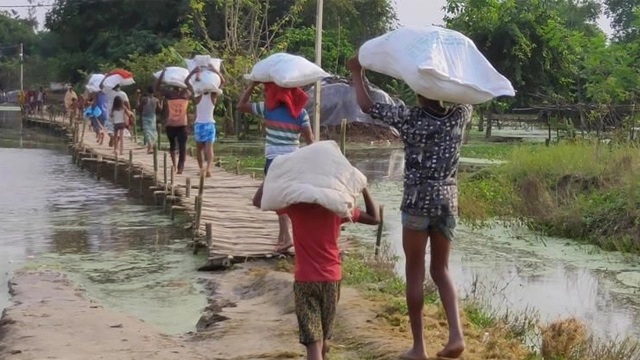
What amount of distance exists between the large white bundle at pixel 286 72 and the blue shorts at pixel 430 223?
2.65 m

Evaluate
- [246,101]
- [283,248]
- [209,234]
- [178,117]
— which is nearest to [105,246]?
[209,234]

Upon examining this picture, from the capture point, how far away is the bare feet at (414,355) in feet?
16.7

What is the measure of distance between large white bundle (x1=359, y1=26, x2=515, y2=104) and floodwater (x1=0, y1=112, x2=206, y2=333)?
113 inches

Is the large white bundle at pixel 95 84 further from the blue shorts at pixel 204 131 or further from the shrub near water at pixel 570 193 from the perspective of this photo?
the shrub near water at pixel 570 193

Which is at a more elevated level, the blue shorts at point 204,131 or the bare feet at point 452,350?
the blue shorts at point 204,131

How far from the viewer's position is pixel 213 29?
34281 millimetres

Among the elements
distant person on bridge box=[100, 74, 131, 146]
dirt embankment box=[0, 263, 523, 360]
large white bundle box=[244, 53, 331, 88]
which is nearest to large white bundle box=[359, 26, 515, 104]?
dirt embankment box=[0, 263, 523, 360]

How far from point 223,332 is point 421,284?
1.80 metres

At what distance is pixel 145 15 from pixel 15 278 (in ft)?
100

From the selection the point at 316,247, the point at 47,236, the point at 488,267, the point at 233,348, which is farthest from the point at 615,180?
the point at 316,247

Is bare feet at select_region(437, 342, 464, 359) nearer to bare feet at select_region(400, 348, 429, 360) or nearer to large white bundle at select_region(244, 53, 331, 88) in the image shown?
bare feet at select_region(400, 348, 429, 360)

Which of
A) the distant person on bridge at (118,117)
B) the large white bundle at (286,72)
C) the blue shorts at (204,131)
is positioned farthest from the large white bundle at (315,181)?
the distant person on bridge at (118,117)

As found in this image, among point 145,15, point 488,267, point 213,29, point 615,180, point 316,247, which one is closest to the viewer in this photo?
point 316,247

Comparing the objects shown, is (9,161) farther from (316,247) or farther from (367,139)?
(316,247)
